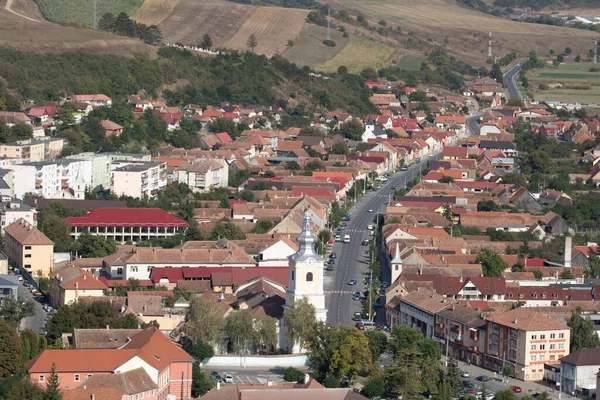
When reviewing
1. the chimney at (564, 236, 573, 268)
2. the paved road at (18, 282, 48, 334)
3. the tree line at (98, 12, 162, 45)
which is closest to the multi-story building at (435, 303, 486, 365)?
the chimney at (564, 236, 573, 268)

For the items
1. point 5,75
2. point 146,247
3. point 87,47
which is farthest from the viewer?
point 87,47

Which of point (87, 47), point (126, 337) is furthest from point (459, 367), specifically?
point (87, 47)

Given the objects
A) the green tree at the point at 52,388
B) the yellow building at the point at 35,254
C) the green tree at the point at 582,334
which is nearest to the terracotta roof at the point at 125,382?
the green tree at the point at 52,388

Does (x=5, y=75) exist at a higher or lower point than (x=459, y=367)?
higher

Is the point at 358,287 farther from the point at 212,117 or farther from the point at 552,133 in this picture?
the point at 552,133

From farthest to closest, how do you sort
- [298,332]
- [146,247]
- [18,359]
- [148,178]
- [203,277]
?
[148,178] → [146,247] → [203,277] → [298,332] → [18,359]

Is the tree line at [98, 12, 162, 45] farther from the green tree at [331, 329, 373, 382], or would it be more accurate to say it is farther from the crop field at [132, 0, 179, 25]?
the green tree at [331, 329, 373, 382]
